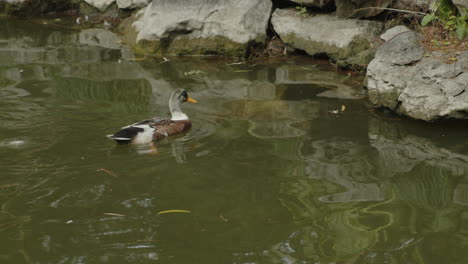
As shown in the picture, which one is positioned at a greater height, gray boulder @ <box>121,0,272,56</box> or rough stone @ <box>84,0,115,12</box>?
rough stone @ <box>84,0,115,12</box>

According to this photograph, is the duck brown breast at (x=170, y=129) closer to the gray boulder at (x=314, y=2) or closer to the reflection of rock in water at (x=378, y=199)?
the reflection of rock in water at (x=378, y=199)

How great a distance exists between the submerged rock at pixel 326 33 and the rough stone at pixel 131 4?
11.1ft

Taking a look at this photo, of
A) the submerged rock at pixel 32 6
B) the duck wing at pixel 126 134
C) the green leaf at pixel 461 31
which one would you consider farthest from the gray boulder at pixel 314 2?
the submerged rock at pixel 32 6

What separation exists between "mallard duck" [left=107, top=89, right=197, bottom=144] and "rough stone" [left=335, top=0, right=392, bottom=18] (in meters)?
4.02

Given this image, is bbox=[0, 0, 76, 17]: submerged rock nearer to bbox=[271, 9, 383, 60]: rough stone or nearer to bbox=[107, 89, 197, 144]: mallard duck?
bbox=[271, 9, 383, 60]: rough stone

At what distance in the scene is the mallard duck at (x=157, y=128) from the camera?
23.1 feet

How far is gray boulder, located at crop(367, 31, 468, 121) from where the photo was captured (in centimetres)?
770

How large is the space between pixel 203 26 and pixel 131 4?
286cm

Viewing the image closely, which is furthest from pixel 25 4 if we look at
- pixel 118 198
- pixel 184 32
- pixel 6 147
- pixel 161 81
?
pixel 118 198

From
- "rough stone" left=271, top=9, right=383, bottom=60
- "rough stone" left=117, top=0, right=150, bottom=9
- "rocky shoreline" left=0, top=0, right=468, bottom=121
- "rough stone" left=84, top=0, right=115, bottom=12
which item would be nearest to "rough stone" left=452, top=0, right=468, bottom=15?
"rocky shoreline" left=0, top=0, right=468, bottom=121

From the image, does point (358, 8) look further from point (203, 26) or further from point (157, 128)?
point (157, 128)

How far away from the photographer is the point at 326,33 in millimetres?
10930

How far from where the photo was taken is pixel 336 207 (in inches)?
220

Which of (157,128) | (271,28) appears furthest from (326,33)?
(157,128)
